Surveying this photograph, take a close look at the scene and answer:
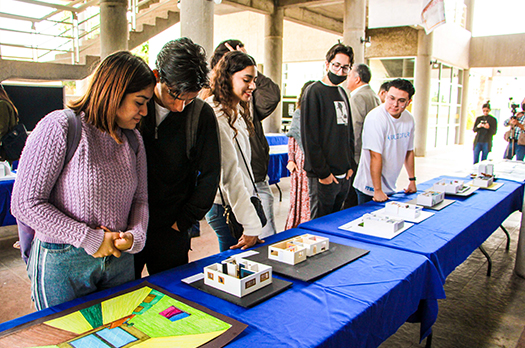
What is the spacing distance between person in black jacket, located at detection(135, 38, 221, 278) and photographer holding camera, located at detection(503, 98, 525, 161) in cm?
634

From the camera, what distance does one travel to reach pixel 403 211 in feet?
6.77

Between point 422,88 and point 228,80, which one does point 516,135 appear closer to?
point 422,88

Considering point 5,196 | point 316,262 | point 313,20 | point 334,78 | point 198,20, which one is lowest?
point 5,196

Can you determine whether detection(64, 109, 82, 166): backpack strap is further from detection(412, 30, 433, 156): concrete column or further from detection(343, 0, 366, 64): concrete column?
detection(412, 30, 433, 156): concrete column

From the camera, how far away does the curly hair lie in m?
1.66

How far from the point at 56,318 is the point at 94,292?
8.1 inches

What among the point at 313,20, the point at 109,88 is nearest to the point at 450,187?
the point at 109,88

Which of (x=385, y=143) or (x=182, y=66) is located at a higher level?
(x=182, y=66)

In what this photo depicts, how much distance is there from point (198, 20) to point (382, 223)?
12.8 feet

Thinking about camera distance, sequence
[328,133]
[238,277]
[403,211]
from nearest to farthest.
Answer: [238,277]
[403,211]
[328,133]

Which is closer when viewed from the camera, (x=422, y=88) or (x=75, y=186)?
(x=75, y=186)

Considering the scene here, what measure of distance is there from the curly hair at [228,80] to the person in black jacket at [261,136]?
0.40m

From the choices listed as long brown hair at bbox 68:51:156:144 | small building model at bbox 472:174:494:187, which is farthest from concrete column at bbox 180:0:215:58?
long brown hair at bbox 68:51:156:144

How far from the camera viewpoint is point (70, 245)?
109 centimetres
